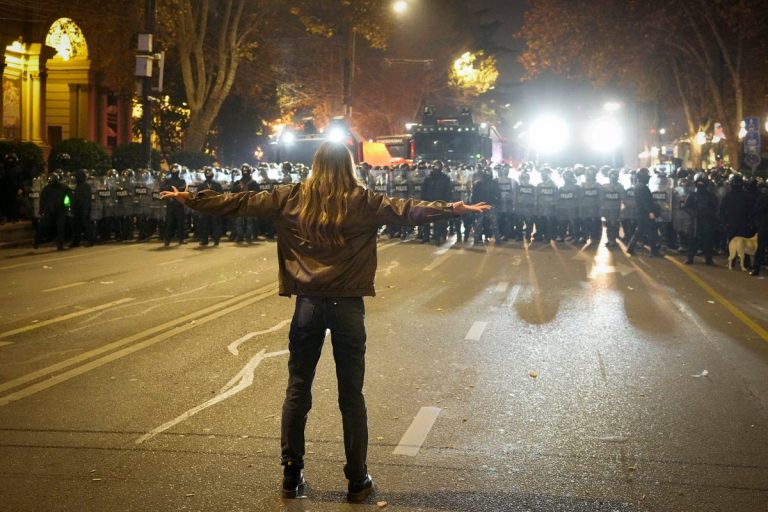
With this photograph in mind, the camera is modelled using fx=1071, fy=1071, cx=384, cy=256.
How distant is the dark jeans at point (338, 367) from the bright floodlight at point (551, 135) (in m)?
39.0

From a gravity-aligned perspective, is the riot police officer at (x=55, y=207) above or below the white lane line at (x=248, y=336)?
above

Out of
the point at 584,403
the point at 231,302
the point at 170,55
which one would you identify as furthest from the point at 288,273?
the point at 170,55

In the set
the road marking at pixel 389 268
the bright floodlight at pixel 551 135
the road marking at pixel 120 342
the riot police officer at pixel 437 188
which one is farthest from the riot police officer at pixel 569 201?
the bright floodlight at pixel 551 135

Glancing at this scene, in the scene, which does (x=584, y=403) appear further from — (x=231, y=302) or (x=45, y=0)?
(x=45, y=0)

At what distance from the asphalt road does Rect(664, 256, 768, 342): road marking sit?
7 centimetres

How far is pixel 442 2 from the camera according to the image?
77188 millimetres

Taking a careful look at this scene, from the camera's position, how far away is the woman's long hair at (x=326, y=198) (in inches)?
227

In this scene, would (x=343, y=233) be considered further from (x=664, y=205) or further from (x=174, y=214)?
(x=664, y=205)

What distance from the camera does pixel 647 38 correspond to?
3847cm

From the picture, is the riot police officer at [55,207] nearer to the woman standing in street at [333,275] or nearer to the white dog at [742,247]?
the white dog at [742,247]

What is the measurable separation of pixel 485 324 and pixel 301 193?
667 centimetres

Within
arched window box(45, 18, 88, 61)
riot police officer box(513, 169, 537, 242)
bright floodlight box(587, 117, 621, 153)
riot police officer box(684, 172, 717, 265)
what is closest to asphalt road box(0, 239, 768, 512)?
riot police officer box(684, 172, 717, 265)

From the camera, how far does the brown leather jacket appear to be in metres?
5.74

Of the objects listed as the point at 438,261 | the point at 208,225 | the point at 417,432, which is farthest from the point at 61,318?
the point at 208,225
